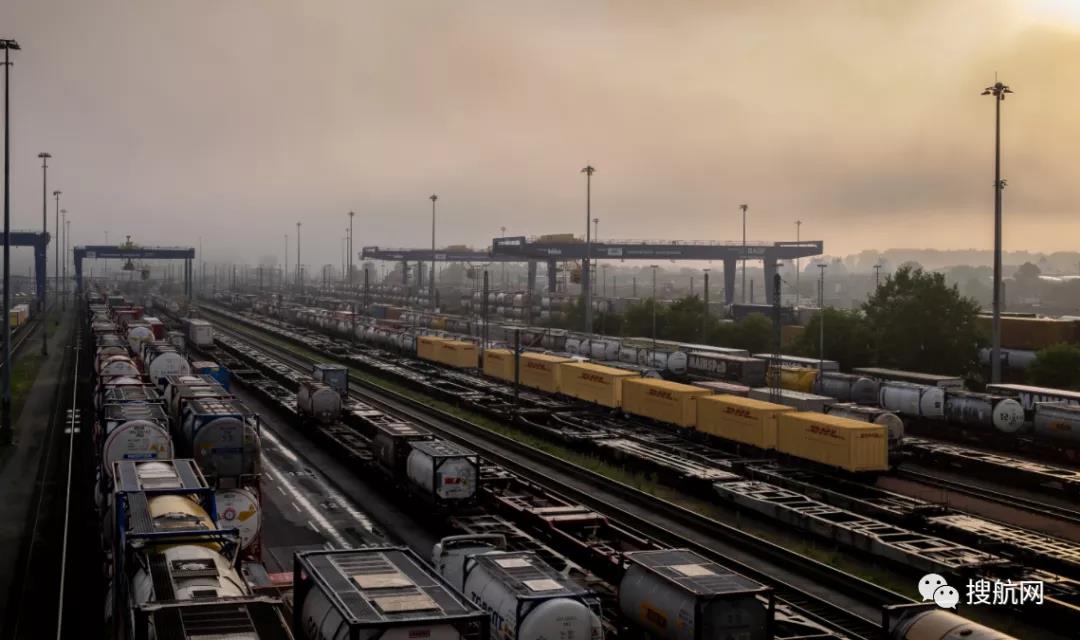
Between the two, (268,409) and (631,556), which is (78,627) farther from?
(268,409)

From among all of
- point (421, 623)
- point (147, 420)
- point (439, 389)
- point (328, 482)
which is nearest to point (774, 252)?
point (439, 389)

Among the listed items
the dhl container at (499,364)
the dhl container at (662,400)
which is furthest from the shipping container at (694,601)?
the dhl container at (499,364)

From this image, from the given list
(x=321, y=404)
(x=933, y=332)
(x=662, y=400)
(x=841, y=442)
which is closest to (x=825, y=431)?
(x=841, y=442)

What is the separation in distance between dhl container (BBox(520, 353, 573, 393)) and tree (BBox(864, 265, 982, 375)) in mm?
23547

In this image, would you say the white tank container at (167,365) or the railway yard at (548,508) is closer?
the railway yard at (548,508)

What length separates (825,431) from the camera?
124 feet

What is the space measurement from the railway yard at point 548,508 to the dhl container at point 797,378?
0.23m

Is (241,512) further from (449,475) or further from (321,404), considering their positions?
(321,404)

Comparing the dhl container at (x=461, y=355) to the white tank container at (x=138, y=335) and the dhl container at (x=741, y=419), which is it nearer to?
the white tank container at (x=138, y=335)

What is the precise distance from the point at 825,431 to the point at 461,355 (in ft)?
133

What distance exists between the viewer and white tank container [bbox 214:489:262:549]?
2302cm

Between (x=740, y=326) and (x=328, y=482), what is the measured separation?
54.4 metres

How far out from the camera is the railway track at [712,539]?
936 inches

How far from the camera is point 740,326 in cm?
8575
